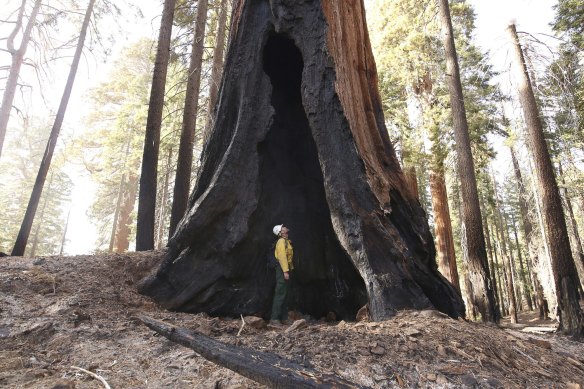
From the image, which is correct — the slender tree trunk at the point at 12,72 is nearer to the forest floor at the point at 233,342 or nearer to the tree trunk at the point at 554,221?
the forest floor at the point at 233,342

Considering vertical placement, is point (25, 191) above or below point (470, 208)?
above

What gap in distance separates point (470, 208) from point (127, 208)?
19535 mm

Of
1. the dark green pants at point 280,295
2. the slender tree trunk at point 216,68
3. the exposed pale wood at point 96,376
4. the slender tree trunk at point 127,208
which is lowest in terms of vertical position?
the exposed pale wood at point 96,376

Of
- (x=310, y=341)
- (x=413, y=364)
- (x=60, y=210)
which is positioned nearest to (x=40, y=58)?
(x=310, y=341)

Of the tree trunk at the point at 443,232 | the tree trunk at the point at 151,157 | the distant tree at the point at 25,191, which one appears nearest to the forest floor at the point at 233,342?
the tree trunk at the point at 151,157

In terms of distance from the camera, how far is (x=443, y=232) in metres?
12.0

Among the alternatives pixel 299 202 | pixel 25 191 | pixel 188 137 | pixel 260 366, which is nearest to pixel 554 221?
pixel 299 202

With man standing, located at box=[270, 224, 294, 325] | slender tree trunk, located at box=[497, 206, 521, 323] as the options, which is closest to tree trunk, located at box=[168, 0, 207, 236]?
man standing, located at box=[270, 224, 294, 325]

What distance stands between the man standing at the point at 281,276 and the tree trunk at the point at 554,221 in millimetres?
6352

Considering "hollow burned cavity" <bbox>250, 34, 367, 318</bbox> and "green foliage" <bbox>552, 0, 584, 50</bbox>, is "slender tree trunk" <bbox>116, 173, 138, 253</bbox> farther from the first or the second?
"green foliage" <bbox>552, 0, 584, 50</bbox>

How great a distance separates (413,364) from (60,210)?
43.1m

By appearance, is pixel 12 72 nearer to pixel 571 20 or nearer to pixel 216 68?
pixel 216 68

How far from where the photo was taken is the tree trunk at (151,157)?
27.6 feet

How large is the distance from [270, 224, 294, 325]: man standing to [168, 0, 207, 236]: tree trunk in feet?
12.1
